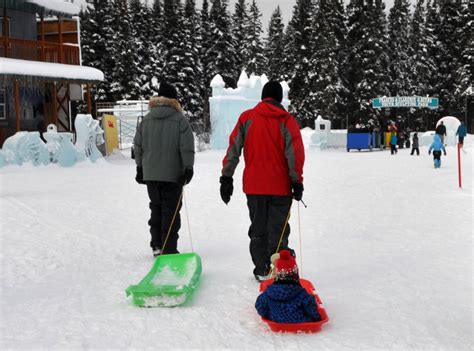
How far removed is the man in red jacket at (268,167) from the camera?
522cm

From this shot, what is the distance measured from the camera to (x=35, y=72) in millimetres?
22422

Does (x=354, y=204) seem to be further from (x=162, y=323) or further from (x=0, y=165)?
(x=0, y=165)

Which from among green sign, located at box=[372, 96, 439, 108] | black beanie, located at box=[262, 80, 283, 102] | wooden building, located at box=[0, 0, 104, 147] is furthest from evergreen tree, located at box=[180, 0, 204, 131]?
black beanie, located at box=[262, 80, 283, 102]

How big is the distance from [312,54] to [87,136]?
3580 centimetres

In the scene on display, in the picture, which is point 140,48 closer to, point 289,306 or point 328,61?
point 328,61

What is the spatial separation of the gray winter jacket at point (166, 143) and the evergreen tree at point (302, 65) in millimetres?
48204

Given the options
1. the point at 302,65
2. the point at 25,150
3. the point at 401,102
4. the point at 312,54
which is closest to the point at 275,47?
the point at 302,65

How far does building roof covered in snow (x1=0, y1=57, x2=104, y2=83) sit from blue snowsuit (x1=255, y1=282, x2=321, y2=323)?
62.6 ft

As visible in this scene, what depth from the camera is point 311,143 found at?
35.0 m

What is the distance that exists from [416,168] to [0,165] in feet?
40.0

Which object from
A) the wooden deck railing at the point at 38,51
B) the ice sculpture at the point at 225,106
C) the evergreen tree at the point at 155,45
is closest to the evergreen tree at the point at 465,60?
the ice sculpture at the point at 225,106

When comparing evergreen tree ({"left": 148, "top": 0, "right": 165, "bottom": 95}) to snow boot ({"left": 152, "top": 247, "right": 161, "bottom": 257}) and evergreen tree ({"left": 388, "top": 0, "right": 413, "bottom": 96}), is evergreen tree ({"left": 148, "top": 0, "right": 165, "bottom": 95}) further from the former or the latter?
snow boot ({"left": 152, "top": 247, "right": 161, "bottom": 257})

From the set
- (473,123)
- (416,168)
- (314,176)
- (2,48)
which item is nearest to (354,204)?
(314,176)

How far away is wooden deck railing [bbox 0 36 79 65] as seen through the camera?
23.5 meters
